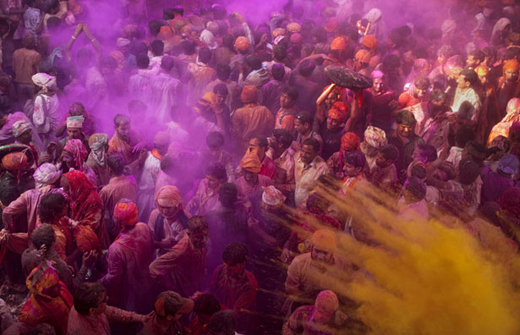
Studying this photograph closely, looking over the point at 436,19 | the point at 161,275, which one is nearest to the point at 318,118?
the point at 161,275

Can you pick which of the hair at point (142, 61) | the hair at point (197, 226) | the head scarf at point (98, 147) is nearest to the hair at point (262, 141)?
the hair at point (197, 226)

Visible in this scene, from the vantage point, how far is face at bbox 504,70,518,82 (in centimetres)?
790

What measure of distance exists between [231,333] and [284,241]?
144 centimetres

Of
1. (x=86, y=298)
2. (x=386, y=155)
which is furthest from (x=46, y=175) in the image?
(x=386, y=155)

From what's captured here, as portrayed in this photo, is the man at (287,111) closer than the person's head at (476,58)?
Yes

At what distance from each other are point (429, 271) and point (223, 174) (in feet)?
8.45

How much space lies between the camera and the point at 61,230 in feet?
13.5

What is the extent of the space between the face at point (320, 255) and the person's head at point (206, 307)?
0.96m

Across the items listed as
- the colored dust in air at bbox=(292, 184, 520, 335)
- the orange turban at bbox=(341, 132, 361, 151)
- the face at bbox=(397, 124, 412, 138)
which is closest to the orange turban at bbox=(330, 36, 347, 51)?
the face at bbox=(397, 124, 412, 138)

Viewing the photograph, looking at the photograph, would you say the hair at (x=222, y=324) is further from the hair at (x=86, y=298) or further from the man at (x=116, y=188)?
the man at (x=116, y=188)

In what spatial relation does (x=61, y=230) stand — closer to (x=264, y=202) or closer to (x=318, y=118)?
(x=264, y=202)

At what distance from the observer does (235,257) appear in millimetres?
3736

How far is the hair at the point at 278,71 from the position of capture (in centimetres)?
720

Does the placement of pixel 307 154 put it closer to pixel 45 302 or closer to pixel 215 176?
pixel 215 176
